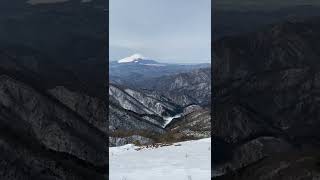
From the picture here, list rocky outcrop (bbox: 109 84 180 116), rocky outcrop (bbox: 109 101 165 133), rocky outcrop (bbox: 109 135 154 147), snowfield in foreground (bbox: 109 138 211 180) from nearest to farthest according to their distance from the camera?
snowfield in foreground (bbox: 109 138 211 180), rocky outcrop (bbox: 109 135 154 147), rocky outcrop (bbox: 109 101 165 133), rocky outcrop (bbox: 109 84 180 116)

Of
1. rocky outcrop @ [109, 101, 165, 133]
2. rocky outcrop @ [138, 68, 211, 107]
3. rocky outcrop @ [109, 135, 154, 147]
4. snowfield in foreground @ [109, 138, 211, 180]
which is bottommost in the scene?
rocky outcrop @ [138, 68, 211, 107]

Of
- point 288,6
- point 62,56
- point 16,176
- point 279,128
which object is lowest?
point 16,176

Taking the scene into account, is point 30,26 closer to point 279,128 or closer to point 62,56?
point 62,56

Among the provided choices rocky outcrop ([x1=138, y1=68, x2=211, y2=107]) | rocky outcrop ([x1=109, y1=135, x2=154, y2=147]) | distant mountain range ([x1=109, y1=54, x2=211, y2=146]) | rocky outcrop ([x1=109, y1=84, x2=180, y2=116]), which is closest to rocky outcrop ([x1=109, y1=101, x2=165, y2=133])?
distant mountain range ([x1=109, y1=54, x2=211, y2=146])

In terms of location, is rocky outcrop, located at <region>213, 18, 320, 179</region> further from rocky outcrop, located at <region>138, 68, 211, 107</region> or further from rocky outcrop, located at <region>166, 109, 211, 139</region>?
rocky outcrop, located at <region>138, 68, 211, 107</region>

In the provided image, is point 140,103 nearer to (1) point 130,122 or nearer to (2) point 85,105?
(1) point 130,122

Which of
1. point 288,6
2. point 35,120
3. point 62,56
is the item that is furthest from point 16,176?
point 288,6

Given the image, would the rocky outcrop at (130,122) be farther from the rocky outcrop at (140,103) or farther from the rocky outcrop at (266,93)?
the rocky outcrop at (266,93)
